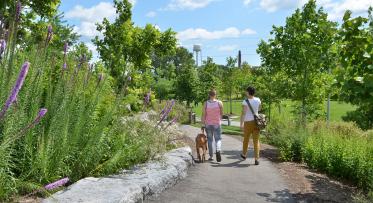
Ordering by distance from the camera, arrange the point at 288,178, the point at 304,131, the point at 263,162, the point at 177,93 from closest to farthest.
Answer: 1. the point at 288,178
2. the point at 263,162
3. the point at 304,131
4. the point at 177,93

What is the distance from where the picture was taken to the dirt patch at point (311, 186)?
25.9 ft

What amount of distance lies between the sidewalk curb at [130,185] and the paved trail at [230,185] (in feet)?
0.69

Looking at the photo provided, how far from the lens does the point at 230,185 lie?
27.1 feet

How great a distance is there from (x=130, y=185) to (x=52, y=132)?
126 centimetres

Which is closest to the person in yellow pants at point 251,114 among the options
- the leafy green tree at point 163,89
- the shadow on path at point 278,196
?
the shadow on path at point 278,196

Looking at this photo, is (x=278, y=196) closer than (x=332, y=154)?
Yes

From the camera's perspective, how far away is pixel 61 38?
10.5m

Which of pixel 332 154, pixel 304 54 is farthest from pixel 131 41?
pixel 332 154

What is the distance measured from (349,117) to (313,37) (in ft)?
32.9

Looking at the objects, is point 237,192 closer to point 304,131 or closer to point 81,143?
point 81,143

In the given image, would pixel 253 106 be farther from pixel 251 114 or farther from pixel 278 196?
pixel 278 196

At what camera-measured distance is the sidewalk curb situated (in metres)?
5.36

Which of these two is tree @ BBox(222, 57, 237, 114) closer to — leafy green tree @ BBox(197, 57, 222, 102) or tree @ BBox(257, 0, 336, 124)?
leafy green tree @ BBox(197, 57, 222, 102)

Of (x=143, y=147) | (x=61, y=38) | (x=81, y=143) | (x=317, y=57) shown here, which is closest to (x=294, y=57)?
(x=317, y=57)
